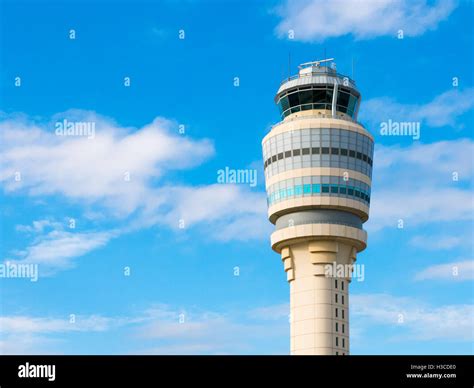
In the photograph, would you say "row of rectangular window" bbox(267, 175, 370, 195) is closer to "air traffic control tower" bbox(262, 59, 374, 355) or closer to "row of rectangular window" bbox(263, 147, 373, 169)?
"air traffic control tower" bbox(262, 59, 374, 355)

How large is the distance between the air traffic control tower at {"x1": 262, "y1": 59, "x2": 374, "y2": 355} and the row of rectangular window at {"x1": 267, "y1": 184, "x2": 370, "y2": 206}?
15 cm

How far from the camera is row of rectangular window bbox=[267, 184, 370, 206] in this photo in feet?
423

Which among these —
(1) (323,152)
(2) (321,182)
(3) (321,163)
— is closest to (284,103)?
(1) (323,152)

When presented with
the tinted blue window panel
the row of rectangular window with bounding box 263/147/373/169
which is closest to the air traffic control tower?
the row of rectangular window with bounding box 263/147/373/169

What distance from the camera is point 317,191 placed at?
129000 millimetres

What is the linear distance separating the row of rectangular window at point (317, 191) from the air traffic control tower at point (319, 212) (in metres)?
0.15

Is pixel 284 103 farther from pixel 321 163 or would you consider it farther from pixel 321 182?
pixel 321 182

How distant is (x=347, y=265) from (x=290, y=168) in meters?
17.1

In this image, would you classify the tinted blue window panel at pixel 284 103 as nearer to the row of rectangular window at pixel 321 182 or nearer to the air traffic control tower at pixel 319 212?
the air traffic control tower at pixel 319 212

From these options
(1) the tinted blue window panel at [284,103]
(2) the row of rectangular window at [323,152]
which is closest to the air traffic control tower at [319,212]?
(2) the row of rectangular window at [323,152]
